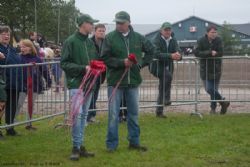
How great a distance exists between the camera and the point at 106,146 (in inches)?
323

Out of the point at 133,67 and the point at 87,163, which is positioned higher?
the point at 133,67

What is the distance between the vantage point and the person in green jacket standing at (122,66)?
784cm

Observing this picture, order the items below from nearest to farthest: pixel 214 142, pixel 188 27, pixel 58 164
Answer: pixel 58 164 < pixel 214 142 < pixel 188 27

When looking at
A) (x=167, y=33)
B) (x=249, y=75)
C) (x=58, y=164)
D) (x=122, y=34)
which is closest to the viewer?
(x=58, y=164)

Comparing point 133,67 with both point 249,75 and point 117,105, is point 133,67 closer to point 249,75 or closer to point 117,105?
point 117,105

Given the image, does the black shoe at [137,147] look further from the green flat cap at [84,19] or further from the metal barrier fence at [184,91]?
the metal barrier fence at [184,91]

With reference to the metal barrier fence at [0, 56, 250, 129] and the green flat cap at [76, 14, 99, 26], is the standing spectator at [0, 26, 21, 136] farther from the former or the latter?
the green flat cap at [76, 14, 99, 26]

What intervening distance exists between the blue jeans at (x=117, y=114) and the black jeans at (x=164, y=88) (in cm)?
339

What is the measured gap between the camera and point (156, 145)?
27.6ft

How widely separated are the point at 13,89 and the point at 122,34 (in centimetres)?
259

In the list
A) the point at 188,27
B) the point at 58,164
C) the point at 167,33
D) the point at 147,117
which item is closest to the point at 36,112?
the point at 147,117

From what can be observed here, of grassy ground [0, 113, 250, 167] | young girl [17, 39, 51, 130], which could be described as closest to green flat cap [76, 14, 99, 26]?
grassy ground [0, 113, 250, 167]

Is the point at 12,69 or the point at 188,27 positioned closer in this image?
the point at 12,69

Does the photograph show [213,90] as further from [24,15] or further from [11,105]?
[24,15]
